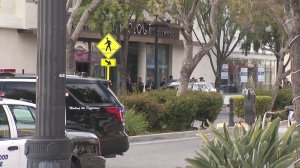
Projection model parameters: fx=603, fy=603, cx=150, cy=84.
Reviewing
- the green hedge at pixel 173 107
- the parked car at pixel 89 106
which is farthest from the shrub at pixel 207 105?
the parked car at pixel 89 106

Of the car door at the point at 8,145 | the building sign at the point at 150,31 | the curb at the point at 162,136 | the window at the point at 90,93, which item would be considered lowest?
the curb at the point at 162,136

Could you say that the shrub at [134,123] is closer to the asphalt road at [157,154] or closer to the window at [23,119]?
the asphalt road at [157,154]

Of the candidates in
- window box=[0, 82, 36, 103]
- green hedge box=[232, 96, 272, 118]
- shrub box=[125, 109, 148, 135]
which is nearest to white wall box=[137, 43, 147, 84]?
green hedge box=[232, 96, 272, 118]

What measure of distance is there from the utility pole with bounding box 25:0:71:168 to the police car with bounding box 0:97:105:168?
2.69 meters

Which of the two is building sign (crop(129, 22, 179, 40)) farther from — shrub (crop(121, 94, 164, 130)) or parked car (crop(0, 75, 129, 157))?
parked car (crop(0, 75, 129, 157))

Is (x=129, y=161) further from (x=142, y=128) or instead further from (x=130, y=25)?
(x=130, y=25)

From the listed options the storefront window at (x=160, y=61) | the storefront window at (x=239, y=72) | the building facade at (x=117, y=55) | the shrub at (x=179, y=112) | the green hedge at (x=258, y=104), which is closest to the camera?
the shrub at (x=179, y=112)

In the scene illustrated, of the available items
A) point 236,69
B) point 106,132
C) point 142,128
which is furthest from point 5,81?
point 236,69

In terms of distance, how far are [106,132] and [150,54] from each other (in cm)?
3410

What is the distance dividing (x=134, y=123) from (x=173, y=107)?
83.5 inches

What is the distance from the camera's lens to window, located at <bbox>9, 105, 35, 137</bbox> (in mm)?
7980

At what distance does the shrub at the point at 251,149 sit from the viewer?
5963mm

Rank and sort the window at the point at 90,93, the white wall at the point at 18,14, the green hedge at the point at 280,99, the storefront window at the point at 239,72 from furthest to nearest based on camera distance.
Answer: the storefront window at the point at 239,72 < the white wall at the point at 18,14 < the green hedge at the point at 280,99 < the window at the point at 90,93

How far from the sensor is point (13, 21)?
111ft
